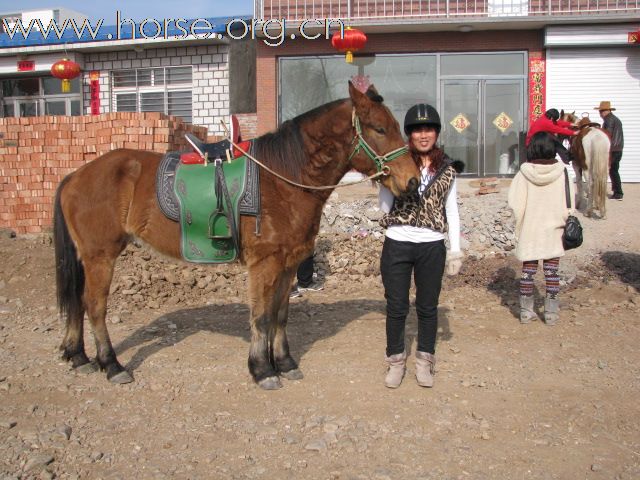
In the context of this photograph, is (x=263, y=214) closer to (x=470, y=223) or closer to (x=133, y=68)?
(x=470, y=223)

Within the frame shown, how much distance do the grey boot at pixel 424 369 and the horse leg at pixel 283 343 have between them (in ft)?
2.97

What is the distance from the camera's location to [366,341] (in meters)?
5.59

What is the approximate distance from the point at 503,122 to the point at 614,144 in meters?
3.81

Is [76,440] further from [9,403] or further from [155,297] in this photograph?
[155,297]

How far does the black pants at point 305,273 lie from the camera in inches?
298

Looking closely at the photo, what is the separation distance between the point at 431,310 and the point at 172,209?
2.06 metres

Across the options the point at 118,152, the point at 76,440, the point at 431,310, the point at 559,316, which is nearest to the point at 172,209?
→ the point at 118,152

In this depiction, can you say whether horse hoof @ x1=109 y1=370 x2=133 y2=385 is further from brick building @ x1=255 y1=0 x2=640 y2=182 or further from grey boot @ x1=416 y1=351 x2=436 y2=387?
brick building @ x1=255 y1=0 x2=640 y2=182

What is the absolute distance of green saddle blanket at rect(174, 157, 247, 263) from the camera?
14.6 feet

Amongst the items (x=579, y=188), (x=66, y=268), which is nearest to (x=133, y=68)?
(x=579, y=188)

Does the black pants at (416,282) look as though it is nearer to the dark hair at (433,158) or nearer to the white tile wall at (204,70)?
the dark hair at (433,158)

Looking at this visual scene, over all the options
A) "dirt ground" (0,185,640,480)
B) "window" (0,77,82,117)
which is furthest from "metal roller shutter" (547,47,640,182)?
"window" (0,77,82,117)

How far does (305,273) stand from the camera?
7.61m

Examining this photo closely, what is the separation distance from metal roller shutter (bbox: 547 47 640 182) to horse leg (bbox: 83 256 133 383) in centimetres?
1324
